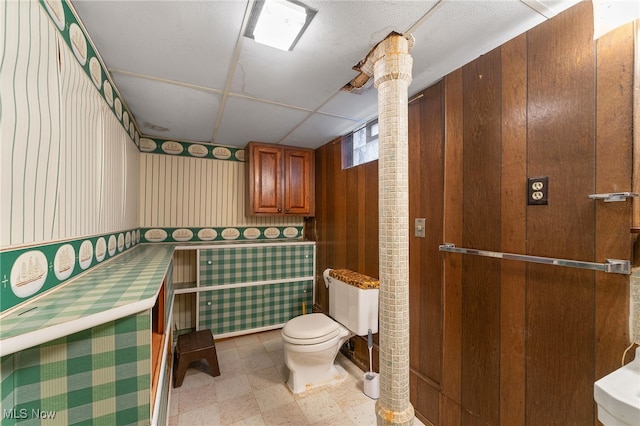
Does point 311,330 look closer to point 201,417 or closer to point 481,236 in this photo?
point 201,417

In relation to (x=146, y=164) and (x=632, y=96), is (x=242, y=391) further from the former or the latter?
(x=632, y=96)

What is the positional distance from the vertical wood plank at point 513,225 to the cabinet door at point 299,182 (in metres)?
2.20

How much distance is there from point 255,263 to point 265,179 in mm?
990

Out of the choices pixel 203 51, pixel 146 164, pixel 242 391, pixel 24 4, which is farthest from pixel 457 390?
pixel 146 164

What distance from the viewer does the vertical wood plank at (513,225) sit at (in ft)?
3.86

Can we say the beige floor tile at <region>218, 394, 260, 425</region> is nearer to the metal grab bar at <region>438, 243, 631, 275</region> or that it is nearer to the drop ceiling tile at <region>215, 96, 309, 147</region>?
the metal grab bar at <region>438, 243, 631, 275</region>

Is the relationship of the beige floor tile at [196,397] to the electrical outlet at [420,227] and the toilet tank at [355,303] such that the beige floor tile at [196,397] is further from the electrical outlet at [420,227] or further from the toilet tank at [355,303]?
the electrical outlet at [420,227]

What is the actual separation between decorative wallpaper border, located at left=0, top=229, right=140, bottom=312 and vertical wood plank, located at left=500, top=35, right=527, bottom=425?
6.08ft

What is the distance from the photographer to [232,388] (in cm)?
198

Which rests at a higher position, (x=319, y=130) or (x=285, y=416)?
(x=319, y=130)

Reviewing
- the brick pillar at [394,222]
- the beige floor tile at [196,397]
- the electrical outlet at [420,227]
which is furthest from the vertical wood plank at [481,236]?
the beige floor tile at [196,397]

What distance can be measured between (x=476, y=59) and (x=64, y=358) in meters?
2.07

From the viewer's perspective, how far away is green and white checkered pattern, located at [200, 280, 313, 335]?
8.86ft

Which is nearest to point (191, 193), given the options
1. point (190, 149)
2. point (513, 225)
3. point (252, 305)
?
point (190, 149)
